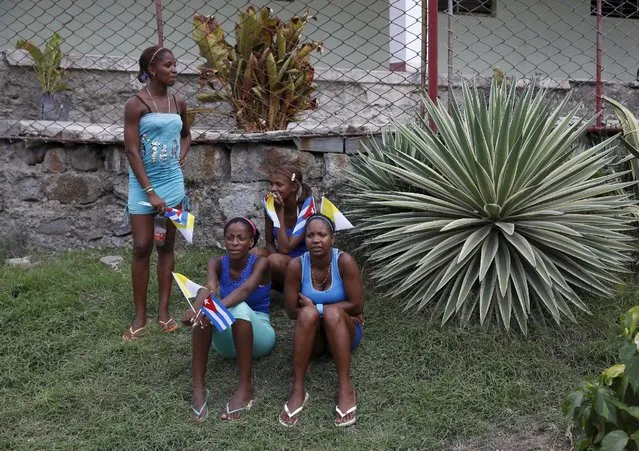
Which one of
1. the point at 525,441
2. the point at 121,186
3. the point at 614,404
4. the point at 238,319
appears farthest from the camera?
the point at 121,186

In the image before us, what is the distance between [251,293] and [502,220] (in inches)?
60.2

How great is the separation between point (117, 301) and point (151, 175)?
37.0 inches

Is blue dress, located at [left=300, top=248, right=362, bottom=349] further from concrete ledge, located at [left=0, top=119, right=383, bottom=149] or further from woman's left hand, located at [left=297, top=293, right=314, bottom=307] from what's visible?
concrete ledge, located at [left=0, top=119, right=383, bottom=149]

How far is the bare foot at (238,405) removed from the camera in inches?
150

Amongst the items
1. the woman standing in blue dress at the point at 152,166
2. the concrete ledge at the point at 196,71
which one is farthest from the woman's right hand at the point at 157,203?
the concrete ledge at the point at 196,71

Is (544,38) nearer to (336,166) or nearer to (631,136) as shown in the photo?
(631,136)

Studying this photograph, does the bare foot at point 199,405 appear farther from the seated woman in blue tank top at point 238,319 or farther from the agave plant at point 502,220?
the agave plant at point 502,220

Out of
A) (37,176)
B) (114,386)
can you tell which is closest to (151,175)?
(114,386)

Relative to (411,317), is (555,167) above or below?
above

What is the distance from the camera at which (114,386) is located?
4.03m

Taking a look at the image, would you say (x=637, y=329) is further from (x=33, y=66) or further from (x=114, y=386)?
(x=33, y=66)

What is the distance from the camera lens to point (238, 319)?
3.88m

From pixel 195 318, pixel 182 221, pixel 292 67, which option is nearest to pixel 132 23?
pixel 292 67

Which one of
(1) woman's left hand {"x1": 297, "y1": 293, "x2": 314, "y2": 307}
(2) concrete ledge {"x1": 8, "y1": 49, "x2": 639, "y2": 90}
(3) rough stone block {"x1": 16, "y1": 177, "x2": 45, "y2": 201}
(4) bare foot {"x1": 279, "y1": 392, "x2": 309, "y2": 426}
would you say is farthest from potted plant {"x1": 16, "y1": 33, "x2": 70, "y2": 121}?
(4) bare foot {"x1": 279, "y1": 392, "x2": 309, "y2": 426}
